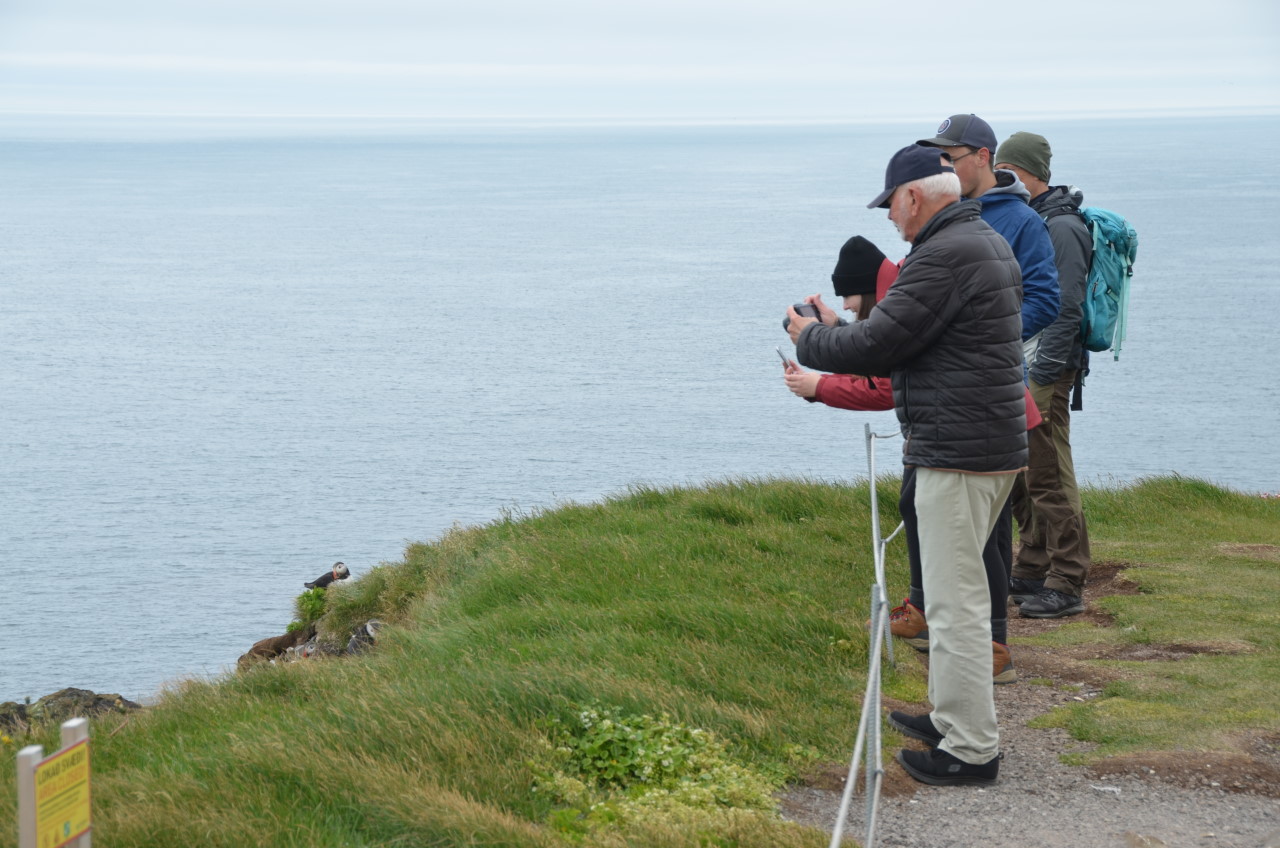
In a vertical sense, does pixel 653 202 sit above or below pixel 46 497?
above

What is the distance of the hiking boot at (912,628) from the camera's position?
698cm

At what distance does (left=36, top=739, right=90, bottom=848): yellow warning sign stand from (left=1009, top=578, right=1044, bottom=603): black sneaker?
6437 mm

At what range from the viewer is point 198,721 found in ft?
20.8

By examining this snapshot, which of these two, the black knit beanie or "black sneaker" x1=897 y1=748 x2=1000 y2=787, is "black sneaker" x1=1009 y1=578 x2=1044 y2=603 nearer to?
"black sneaker" x1=897 y1=748 x2=1000 y2=787

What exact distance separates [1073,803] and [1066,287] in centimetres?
368

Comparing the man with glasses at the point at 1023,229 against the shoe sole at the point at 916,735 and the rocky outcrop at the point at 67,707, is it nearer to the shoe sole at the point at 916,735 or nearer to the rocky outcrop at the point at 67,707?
the shoe sole at the point at 916,735

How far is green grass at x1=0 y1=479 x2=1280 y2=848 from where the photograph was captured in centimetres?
454

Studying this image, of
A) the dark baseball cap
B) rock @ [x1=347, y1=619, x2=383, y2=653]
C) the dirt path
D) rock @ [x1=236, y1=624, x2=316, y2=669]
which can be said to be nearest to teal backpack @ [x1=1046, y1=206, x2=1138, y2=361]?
the dark baseball cap

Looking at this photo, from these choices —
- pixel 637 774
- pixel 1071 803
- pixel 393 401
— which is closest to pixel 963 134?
pixel 1071 803

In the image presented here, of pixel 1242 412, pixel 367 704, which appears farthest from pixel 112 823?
pixel 1242 412

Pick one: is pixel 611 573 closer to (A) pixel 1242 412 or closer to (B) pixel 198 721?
(B) pixel 198 721

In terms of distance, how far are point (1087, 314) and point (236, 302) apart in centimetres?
8656

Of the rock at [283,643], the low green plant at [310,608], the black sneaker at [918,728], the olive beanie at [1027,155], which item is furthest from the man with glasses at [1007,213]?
the low green plant at [310,608]

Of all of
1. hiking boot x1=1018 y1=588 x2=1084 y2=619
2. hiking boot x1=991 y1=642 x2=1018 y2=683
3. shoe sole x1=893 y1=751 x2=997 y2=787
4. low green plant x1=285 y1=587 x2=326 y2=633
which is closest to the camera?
shoe sole x1=893 y1=751 x2=997 y2=787
